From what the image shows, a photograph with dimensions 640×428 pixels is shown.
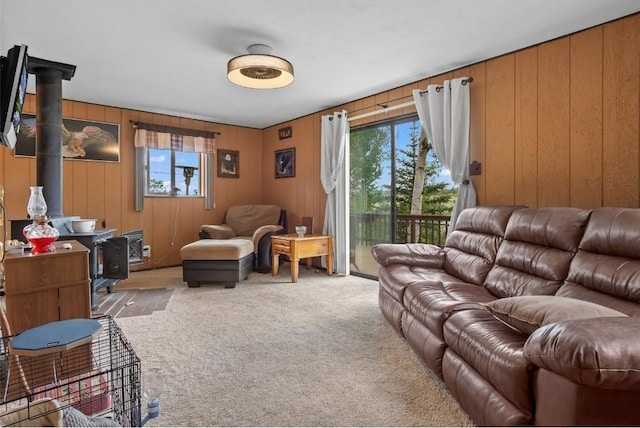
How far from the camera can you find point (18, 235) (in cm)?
362

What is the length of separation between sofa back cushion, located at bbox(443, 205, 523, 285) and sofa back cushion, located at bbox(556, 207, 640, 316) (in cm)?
62

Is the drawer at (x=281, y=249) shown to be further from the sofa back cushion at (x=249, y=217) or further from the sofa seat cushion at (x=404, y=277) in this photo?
the sofa seat cushion at (x=404, y=277)

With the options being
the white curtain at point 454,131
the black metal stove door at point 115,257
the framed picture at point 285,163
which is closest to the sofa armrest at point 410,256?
the white curtain at point 454,131

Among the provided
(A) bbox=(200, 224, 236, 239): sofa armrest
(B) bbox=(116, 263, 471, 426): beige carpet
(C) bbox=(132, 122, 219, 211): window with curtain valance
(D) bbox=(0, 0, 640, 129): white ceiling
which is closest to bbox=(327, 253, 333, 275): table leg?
(B) bbox=(116, 263, 471, 426): beige carpet

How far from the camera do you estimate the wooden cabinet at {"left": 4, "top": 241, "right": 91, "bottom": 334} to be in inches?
71.2

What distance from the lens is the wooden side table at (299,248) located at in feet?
14.1

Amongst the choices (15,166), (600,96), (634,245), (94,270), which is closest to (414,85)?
(600,96)

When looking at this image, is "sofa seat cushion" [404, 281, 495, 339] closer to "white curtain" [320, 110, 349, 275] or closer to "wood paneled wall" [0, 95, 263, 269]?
"white curtain" [320, 110, 349, 275]

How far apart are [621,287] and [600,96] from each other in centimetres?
162

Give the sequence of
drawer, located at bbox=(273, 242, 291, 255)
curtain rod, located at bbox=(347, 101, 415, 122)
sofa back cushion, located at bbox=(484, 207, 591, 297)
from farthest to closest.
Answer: drawer, located at bbox=(273, 242, 291, 255) < curtain rod, located at bbox=(347, 101, 415, 122) < sofa back cushion, located at bbox=(484, 207, 591, 297)

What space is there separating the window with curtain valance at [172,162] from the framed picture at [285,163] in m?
1.10

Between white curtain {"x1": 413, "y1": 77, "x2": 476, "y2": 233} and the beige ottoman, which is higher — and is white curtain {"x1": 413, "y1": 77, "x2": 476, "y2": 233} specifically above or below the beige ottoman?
above

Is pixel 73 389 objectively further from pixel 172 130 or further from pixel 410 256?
pixel 172 130

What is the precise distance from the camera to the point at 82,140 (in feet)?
15.0
